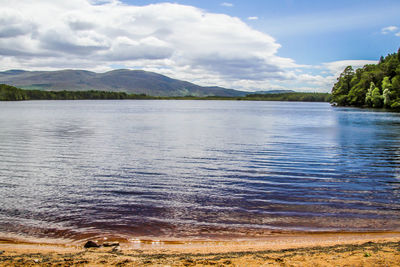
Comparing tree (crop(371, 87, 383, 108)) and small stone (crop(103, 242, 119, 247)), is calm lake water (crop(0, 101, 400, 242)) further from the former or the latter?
tree (crop(371, 87, 383, 108))

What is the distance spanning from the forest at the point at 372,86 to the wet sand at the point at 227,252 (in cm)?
11448

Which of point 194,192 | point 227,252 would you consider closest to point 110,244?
point 227,252

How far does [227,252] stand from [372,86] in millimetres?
138501

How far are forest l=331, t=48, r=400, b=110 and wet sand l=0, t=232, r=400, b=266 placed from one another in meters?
114

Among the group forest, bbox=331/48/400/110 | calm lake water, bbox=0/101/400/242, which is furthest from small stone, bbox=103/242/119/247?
forest, bbox=331/48/400/110

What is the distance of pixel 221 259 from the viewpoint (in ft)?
27.1

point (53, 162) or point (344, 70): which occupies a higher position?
point (344, 70)

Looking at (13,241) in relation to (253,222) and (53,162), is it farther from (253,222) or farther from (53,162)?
(53,162)

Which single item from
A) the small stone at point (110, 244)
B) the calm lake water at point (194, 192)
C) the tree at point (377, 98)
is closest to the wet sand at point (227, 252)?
the small stone at point (110, 244)

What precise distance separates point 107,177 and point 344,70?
173838 millimetres

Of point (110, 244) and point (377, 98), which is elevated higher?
point (377, 98)

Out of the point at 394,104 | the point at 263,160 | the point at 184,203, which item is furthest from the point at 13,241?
the point at 394,104

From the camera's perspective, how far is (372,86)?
129 m

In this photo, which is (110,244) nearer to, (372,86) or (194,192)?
(194,192)
